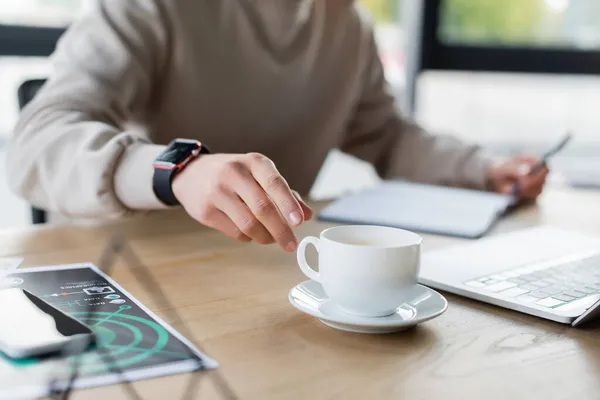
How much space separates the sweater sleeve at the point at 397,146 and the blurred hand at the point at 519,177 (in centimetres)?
3

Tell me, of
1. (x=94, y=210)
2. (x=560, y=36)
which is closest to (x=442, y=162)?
(x=94, y=210)

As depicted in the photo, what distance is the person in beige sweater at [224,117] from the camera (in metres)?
0.80

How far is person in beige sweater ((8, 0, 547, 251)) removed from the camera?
0.80 m

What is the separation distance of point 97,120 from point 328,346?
0.61m

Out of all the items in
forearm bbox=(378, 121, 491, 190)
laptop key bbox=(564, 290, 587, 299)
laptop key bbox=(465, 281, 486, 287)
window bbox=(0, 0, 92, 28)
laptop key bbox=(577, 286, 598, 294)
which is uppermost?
window bbox=(0, 0, 92, 28)

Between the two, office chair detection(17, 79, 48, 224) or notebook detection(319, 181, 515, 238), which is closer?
notebook detection(319, 181, 515, 238)

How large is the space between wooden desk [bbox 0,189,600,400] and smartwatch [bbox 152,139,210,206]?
0.08 meters

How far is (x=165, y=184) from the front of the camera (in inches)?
33.2

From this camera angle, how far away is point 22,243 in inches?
35.5

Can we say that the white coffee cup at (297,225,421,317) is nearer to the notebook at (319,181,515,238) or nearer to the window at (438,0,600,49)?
the notebook at (319,181,515,238)

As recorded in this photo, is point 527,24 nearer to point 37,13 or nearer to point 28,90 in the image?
point 37,13

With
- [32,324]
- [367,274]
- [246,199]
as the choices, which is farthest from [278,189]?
[32,324]

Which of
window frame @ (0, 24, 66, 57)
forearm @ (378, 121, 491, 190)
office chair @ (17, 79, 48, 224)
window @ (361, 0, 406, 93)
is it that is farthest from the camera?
window @ (361, 0, 406, 93)

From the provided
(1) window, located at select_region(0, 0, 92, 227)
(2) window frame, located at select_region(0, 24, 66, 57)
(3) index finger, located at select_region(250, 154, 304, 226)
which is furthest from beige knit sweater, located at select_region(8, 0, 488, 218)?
(2) window frame, located at select_region(0, 24, 66, 57)
